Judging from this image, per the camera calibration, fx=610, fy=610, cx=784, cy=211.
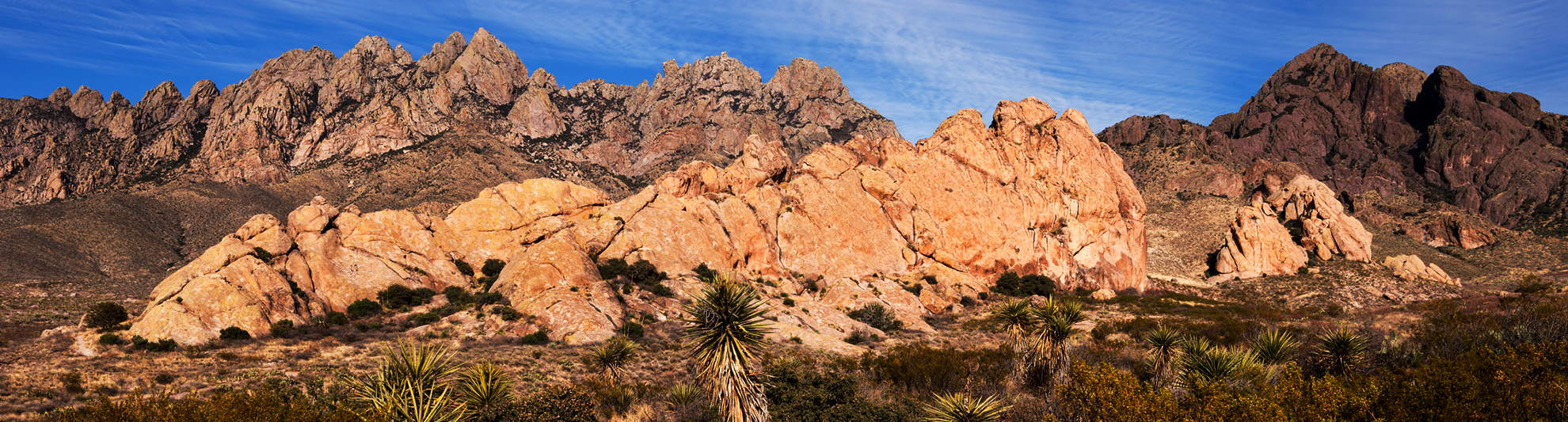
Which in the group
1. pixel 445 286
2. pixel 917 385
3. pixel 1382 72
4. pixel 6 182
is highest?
pixel 1382 72

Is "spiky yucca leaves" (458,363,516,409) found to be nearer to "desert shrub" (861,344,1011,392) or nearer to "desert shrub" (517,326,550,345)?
"desert shrub" (861,344,1011,392)

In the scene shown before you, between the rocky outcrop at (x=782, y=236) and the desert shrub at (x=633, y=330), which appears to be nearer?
the desert shrub at (x=633, y=330)

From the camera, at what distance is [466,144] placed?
147 meters

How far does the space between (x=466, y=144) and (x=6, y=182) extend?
88.8m

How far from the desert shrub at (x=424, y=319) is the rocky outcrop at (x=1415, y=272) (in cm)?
8653

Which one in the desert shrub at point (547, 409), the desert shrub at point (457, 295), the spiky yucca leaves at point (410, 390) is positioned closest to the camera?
the spiky yucca leaves at point (410, 390)

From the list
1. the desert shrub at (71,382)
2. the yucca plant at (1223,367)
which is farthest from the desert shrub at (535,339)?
the yucca plant at (1223,367)

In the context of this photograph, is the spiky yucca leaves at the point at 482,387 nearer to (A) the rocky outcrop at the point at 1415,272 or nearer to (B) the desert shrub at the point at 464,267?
(B) the desert shrub at the point at 464,267

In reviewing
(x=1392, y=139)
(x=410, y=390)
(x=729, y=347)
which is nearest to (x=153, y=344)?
(x=410, y=390)

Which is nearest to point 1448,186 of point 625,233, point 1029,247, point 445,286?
point 1029,247

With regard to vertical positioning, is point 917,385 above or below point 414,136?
below

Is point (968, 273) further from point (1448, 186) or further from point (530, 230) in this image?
point (1448, 186)

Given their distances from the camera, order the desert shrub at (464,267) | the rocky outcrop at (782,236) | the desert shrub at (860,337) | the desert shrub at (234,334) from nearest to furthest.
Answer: the desert shrub at (234,334)
the desert shrub at (860,337)
the rocky outcrop at (782,236)
the desert shrub at (464,267)

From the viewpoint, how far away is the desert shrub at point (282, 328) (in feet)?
96.9
